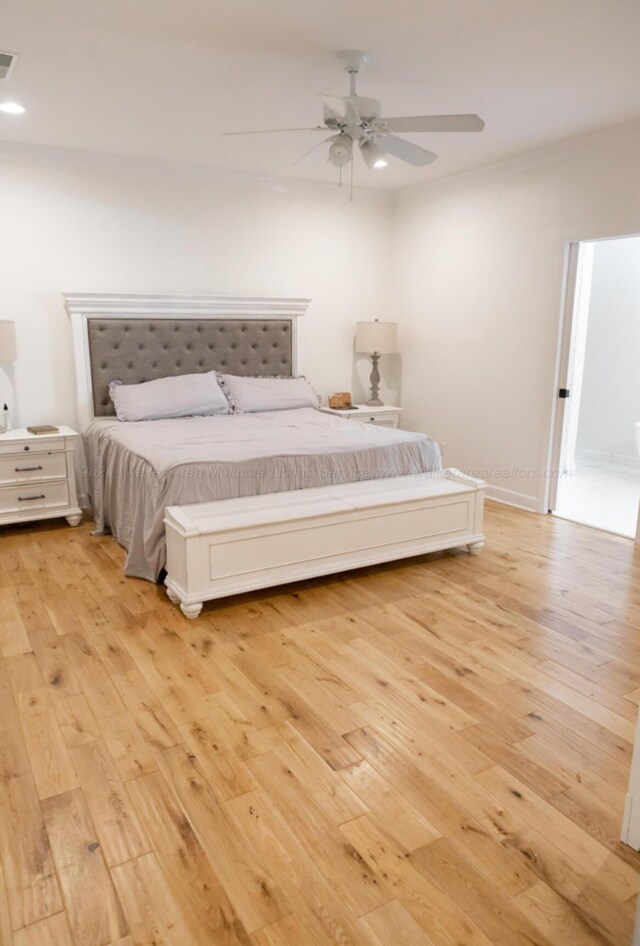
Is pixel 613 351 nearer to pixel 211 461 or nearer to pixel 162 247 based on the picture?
pixel 162 247

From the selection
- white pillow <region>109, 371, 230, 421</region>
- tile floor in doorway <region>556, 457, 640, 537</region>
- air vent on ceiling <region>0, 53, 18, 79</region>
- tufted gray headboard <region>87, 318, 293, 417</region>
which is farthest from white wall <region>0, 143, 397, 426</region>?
tile floor in doorway <region>556, 457, 640, 537</region>

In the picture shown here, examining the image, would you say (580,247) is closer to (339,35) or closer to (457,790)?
(339,35)

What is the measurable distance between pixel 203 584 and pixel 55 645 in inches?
27.1

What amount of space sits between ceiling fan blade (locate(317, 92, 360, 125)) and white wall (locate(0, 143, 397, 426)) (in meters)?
2.26

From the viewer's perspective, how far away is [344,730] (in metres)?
2.19

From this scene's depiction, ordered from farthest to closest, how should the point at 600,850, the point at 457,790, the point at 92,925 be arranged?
the point at 457,790 → the point at 600,850 → the point at 92,925

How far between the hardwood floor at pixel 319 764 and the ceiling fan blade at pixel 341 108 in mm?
2288

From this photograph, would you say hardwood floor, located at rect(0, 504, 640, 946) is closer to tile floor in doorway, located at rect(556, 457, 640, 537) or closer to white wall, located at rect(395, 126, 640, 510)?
tile floor in doorway, located at rect(556, 457, 640, 537)

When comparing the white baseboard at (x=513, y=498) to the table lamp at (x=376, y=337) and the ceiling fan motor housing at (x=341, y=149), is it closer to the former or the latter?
the table lamp at (x=376, y=337)

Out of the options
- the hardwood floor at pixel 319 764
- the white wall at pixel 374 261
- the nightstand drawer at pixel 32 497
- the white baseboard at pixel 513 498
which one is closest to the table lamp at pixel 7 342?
the white wall at pixel 374 261

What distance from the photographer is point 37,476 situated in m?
4.16

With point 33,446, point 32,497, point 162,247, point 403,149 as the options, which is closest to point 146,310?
point 162,247

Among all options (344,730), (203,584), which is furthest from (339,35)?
(344,730)

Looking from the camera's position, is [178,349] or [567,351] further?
[178,349]
